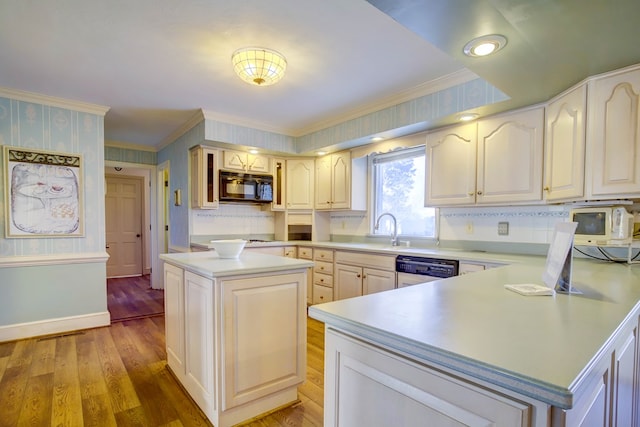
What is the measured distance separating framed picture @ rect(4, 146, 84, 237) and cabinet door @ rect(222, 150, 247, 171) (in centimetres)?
156

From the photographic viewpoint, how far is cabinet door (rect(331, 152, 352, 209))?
158 inches

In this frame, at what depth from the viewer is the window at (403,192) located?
354 cm

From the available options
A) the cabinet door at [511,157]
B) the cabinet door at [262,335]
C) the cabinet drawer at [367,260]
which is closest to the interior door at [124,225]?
the cabinet drawer at [367,260]

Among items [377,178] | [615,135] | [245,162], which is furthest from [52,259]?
[615,135]

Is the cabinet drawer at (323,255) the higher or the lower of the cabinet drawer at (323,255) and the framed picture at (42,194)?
the lower

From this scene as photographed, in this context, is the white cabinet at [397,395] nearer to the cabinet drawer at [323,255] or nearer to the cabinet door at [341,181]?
the cabinet drawer at [323,255]

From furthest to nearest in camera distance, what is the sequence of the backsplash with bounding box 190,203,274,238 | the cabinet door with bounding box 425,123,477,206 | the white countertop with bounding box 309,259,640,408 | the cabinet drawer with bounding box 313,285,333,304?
the backsplash with bounding box 190,203,274,238, the cabinet drawer with bounding box 313,285,333,304, the cabinet door with bounding box 425,123,477,206, the white countertop with bounding box 309,259,640,408

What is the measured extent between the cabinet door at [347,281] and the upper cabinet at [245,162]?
70.4 inches

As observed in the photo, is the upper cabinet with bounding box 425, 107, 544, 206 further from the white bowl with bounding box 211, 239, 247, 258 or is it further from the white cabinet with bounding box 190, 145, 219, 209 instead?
the white cabinet with bounding box 190, 145, 219, 209

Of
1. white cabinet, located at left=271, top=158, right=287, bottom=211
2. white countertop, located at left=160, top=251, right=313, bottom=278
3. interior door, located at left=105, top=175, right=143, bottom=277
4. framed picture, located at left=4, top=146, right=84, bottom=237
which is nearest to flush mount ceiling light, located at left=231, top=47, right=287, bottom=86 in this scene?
white countertop, located at left=160, top=251, right=313, bottom=278

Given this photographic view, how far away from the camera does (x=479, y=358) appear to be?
0.63 meters

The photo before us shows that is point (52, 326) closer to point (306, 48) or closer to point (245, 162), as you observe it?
point (245, 162)

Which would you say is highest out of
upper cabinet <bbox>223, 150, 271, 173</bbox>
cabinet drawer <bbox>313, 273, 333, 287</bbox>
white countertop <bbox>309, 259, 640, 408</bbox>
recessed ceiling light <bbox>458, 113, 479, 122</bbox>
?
recessed ceiling light <bbox>458, 113, 479, 122</bbox>

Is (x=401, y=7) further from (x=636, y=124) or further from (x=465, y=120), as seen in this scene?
(x=465, y=120)
